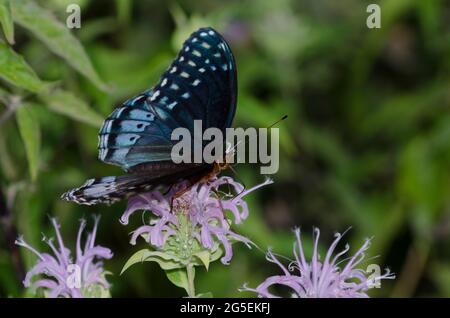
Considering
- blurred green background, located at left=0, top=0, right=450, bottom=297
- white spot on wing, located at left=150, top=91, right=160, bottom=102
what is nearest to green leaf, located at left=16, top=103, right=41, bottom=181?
blurred green background, located at left=0, top=0, right=450, bottom=297

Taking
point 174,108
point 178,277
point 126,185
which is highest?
point 174,108

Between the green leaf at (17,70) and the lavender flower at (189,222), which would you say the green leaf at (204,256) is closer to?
the lavender flower at (189,222)

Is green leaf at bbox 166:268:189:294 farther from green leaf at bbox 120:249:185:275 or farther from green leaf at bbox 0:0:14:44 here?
green leaf at bbox 0:0:14:44

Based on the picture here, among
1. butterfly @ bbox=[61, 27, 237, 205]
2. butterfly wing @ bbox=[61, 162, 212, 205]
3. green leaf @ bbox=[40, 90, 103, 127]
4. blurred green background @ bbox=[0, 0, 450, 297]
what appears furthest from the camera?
blurred green background @ bbox=[0, 0, 450, 297]

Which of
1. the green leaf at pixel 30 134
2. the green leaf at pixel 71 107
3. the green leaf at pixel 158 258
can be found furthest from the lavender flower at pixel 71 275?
the green leaf at pixel 71 107

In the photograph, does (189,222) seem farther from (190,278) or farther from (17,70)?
(17,70)

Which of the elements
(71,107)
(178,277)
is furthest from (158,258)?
(71,107)

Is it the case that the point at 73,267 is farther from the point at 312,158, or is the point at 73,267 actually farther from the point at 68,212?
the point at 312,158
